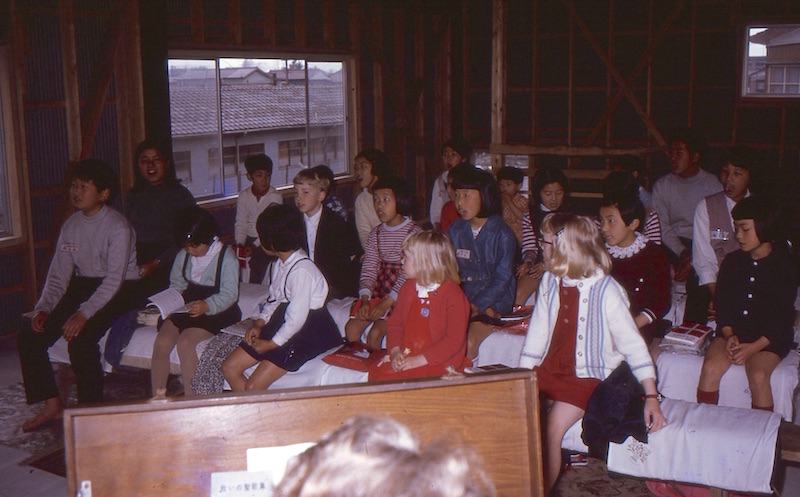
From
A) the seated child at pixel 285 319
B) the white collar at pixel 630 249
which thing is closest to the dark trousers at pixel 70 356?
the seated child at pixel 285 319

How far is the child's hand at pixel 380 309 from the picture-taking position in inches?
219

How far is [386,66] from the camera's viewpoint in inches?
480

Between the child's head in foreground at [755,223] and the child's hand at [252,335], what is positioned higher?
the child's head in foreground at [755,223]

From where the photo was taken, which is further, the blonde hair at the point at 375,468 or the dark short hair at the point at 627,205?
the dark short hair at the point at 627,205

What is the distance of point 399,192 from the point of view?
583 cm

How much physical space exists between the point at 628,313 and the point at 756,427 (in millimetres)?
792

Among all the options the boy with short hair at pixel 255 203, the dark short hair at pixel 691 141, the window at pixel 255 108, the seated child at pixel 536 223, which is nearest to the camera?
the seated child at pixel 536 223

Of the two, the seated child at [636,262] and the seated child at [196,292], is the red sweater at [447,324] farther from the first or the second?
the seated child at [196,292]

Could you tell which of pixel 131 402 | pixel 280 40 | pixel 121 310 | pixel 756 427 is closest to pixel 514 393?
pixel 131 402

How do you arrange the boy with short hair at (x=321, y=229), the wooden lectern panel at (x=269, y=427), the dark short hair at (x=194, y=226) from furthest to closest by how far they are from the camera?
the boy with short hair at (x=321, y=229)
the dark short hair at (x=194, y=226)
the wooden lectern panel at (x=269, y=427)

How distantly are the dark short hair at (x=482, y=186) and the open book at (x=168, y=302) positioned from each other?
2.05 metres

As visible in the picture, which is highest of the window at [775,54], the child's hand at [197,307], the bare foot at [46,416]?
the window at [775,54]

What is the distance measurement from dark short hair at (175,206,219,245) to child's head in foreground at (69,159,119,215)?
2.20 feet

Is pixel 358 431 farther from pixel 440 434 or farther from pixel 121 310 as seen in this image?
pixel 121 310
